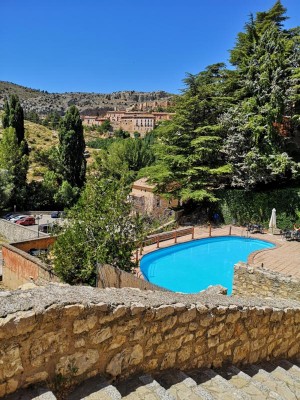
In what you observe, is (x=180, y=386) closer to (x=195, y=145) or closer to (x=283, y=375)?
(x=283, y=375)

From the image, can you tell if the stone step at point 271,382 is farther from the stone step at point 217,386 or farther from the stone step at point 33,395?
the stone step at point 33,395

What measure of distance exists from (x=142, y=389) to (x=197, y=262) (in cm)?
1370

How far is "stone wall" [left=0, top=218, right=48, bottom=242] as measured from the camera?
72.8 feet

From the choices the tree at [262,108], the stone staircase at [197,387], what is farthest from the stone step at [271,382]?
the tree at [262,108]

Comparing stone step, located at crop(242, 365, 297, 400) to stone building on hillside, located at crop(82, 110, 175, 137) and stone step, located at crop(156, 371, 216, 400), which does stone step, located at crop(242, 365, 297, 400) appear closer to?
stone step, located at crop(156, 371, 216, 400)

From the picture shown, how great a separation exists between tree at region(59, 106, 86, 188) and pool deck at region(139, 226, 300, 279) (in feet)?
65.4

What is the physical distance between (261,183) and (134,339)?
20.4 m

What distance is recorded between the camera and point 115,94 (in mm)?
195000

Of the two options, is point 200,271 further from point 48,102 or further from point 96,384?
point 48,102

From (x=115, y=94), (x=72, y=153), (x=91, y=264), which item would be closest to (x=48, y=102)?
(x=115, y=94)

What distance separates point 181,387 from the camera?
11.1ft

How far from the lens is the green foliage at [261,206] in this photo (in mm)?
20084

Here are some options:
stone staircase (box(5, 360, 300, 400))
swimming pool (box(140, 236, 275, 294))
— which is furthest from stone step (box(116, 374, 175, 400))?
swimming pool (box(140, 236, 275, 294))

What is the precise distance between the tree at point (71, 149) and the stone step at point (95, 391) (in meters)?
34.6
